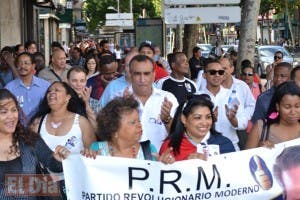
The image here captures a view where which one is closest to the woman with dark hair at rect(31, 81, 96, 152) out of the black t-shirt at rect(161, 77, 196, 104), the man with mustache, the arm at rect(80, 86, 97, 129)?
the arm at rect(80, 86, 97, 129)

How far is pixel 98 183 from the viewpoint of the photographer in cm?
497

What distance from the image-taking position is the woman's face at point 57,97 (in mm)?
6020

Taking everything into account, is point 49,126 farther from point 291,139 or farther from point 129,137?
point 291,139

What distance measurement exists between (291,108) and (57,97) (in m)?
2.11

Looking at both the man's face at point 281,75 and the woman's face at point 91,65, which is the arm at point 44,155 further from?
the woman's face at point 91,65

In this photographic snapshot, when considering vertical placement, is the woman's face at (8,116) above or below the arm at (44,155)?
above

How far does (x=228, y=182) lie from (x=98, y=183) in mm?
1025

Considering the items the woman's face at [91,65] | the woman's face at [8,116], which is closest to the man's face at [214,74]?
the woman's face at [8,116]

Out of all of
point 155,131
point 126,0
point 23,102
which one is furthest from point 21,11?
point 126,0

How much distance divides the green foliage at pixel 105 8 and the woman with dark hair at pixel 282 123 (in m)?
54.5

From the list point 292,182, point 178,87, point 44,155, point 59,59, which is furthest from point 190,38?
point 44,155

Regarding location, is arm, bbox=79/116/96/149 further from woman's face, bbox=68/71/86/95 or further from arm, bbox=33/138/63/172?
woman's face, bbox=68/71/86/95

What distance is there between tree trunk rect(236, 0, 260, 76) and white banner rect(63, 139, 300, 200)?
788 cm

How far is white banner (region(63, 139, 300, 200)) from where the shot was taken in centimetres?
494
